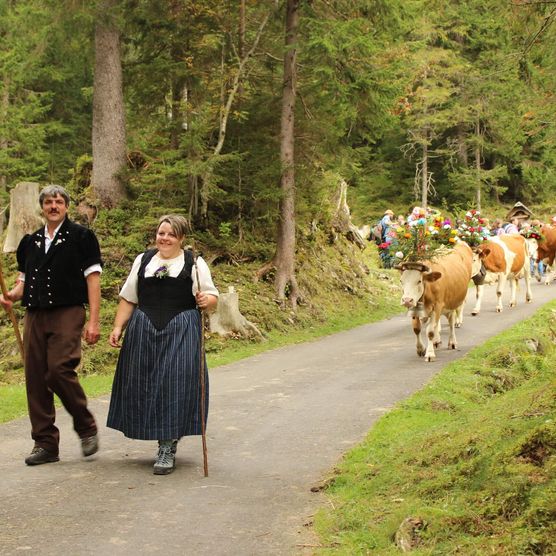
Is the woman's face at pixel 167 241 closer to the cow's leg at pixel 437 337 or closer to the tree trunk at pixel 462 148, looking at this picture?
the cow's leg at pixel 437 337

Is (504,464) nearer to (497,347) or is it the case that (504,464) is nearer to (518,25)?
(518,25)

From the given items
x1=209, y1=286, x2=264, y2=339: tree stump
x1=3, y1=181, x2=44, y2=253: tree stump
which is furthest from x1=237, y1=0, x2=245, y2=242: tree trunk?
x1=3, y1=181, x2=44, y2=253: tree stump

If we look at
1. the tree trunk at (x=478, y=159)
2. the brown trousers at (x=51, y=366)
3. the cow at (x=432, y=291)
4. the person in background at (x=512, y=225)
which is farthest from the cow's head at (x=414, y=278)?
the tree trunk at (x=478, y=159)

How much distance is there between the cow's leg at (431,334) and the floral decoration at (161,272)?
23.4 ft

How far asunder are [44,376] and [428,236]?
814cm

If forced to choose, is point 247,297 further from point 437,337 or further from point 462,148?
point 462,148

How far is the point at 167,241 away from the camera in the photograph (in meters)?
6.64

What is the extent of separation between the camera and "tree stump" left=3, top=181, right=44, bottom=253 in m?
15.5

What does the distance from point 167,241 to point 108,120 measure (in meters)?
11.7

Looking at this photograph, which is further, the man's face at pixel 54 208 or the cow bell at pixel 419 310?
the cow bell at pixel 419 310

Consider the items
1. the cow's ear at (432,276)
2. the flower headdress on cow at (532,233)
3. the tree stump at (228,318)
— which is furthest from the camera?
the flower headdress on cow at (532,233)

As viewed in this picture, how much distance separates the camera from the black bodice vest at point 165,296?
666 cm

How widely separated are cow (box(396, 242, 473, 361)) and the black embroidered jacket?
6.88 metres

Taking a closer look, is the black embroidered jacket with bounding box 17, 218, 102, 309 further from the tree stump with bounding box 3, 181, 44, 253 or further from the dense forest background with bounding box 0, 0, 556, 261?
the tree stump with bounding box 3, 181, 44, 253
